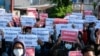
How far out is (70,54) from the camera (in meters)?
8.72

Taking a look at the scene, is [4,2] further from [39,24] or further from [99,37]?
[99,37]

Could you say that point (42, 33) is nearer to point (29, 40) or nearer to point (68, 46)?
point (29, 40)

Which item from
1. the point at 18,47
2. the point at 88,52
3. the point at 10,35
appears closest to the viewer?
the point at 88,52

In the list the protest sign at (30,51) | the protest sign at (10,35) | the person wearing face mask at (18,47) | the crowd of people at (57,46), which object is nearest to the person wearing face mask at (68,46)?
the crowd of people at (57,46)

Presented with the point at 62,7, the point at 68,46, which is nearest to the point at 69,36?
the point at 68,46

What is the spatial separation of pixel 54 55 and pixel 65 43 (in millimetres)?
654

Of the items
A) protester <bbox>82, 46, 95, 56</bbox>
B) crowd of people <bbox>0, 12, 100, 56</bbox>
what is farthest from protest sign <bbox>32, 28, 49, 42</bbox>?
protester <bbox>82, 46, 95, 56</bbox>

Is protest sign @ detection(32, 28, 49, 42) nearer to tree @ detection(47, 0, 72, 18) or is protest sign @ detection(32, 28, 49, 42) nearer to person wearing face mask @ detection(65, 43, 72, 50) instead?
person wearing face mask @ detection(65, 43, 72, 50)

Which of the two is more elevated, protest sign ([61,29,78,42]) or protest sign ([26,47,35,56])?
protest sign ([61,29,78,42])

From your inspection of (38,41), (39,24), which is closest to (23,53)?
(38,41)

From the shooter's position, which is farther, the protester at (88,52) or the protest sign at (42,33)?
the protest sign at (42,33)

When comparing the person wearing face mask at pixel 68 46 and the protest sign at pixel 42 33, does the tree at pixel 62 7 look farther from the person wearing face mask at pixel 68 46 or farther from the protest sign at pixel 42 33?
the person wearing face mask at pixel 68 46

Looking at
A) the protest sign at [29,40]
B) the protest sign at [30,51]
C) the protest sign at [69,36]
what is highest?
the protest sign at [69,36]

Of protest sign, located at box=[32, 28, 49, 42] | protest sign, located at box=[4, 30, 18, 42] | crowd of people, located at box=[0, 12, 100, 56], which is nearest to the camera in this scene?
crowd of people, located at box=[0, 12, 100, 56]
